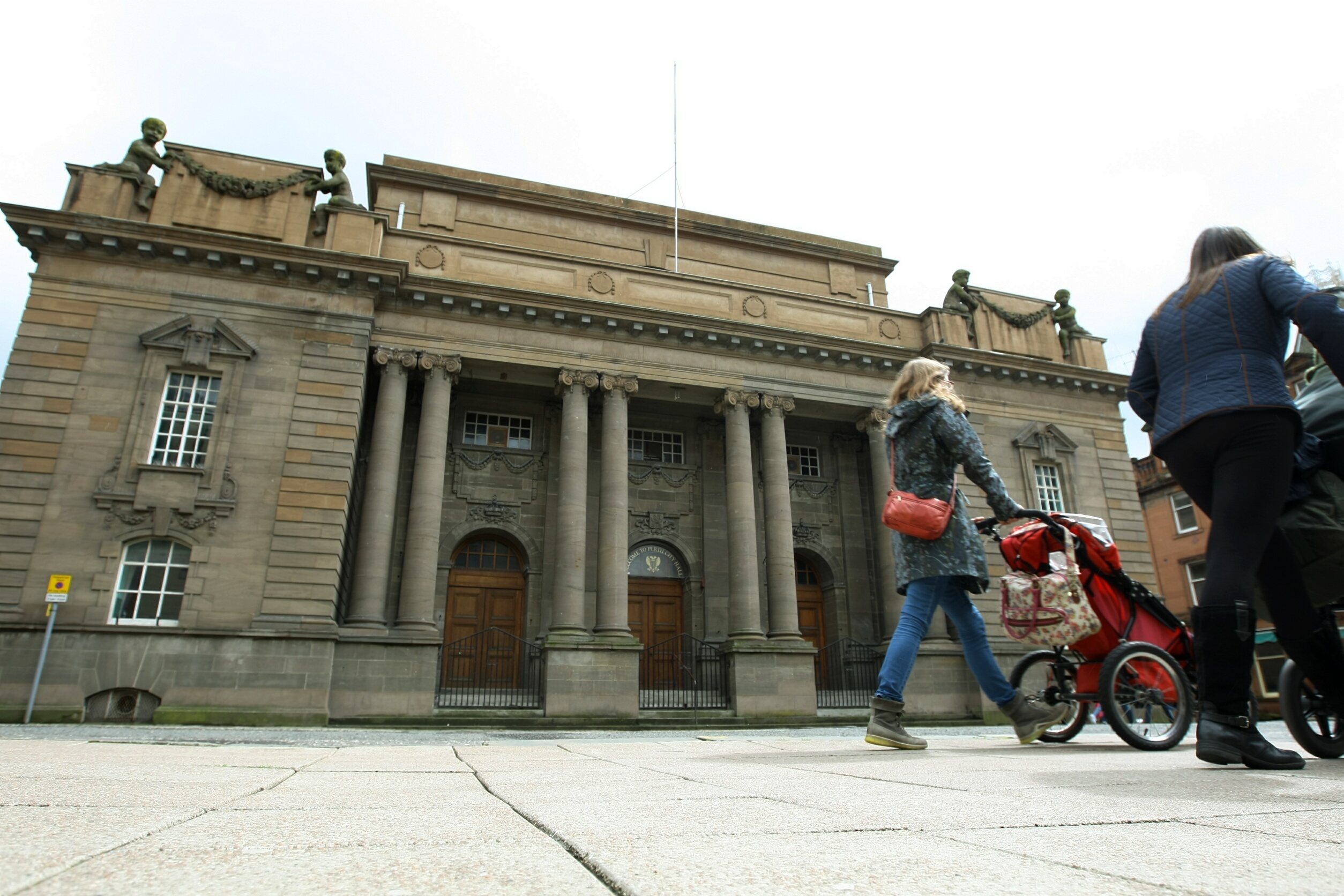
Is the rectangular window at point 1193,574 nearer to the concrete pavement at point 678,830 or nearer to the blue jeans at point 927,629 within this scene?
the blue jeans at point 927,629

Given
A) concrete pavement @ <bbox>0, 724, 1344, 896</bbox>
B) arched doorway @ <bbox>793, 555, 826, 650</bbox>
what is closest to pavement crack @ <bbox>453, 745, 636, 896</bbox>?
concrete pavement @ <bbox>0, 724, 1344, 896</bbox>

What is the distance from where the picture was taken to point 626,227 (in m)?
23.9

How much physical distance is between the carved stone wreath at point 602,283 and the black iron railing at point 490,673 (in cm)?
837

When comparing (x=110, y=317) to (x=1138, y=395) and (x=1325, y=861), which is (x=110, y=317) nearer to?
(x=1138, y=395)

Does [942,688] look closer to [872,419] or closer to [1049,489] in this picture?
[872,419]

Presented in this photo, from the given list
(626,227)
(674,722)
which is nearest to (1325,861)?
(674,722)

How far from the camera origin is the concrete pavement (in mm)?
1226

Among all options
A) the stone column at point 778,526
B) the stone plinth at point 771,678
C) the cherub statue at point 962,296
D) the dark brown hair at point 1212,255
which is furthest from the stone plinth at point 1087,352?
the dark brown hair at point 1212,255

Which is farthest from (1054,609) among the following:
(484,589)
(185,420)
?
(484,589)

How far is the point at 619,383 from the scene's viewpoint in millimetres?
18703

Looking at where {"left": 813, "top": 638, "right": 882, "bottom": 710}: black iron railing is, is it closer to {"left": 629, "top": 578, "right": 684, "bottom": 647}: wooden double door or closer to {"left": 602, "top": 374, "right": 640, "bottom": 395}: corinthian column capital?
{"left": 629, "top": 578, "right": 684, "bottom": 647}: wooden double door

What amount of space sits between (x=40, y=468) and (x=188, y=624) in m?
4.08

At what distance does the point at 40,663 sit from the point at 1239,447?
16637mm

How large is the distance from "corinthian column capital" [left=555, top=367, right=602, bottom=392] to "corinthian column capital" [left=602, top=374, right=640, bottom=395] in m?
0.18
